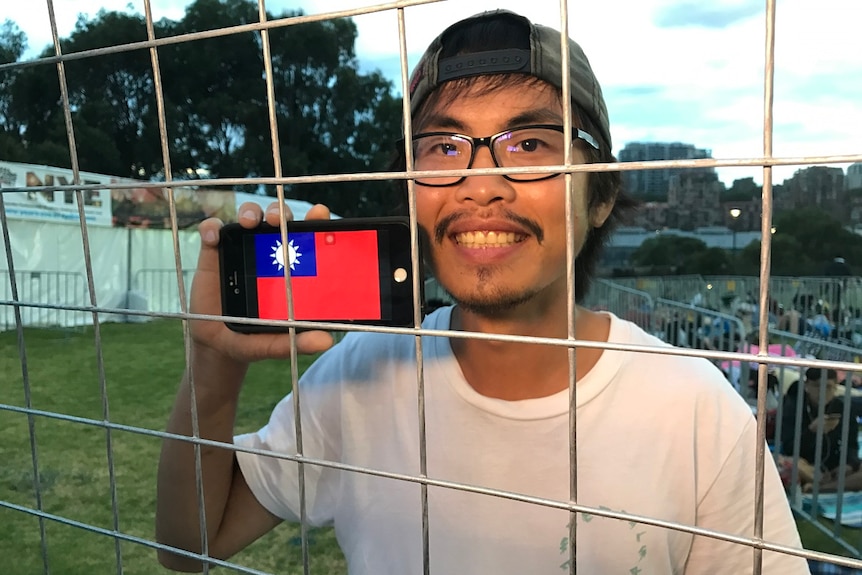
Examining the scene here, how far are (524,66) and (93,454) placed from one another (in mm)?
3222

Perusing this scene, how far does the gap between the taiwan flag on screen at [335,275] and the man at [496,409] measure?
1.6 inches

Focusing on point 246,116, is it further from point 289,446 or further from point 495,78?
point 495,78

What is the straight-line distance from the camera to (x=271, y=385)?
161 inches

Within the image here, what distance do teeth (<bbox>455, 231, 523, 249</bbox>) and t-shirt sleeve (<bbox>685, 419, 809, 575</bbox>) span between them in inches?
11.4

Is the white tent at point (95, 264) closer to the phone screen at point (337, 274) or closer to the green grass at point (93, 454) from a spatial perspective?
the green grass at point (93, 454)

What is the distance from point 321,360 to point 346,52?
3.89 metres

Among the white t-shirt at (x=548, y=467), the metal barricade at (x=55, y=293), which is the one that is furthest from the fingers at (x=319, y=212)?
the metal barricade at (x=55, y=293)

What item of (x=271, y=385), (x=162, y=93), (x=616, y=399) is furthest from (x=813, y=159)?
(x=271, y=385)

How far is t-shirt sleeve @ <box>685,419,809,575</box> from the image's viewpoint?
51 centimetres

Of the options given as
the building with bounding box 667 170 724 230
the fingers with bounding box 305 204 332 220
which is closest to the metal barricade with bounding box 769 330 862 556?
the building with bounding box 667 170 724 230

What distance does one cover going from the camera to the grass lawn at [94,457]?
2.11 metres

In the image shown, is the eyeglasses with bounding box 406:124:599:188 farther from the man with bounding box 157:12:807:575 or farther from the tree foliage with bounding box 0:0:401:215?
the tree foliage with bounding box 0:0:401:215

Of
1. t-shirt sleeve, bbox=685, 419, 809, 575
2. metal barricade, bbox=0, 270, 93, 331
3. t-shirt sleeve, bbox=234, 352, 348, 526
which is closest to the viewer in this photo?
t-shirt sleeve, bbox=685, 419, 809, 575

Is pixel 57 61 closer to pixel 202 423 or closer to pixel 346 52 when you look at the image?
pixel 202 423
